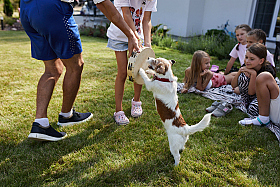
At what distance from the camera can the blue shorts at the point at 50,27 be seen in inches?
81.0

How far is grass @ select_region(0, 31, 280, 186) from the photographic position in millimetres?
1931

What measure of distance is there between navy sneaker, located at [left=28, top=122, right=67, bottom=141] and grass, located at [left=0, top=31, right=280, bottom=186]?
10 centimetres

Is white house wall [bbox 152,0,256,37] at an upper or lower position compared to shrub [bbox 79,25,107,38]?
upper

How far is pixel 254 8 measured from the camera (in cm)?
859

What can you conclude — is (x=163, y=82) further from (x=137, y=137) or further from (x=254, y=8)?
Answer: (x=254, y=8)

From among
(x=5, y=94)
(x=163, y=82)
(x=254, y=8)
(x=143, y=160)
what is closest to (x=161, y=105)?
(x=163, y=82)

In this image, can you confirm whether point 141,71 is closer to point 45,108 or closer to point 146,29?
point 146,29

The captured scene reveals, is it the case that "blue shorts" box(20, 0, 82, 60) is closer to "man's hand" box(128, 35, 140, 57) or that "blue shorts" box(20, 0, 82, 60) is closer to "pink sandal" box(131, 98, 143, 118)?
"man's hand" box(128, 35, 140, 57)

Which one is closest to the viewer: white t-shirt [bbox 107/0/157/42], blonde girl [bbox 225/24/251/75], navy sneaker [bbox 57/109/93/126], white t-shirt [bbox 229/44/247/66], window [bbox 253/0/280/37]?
white t-shirt [bbox 107/0/157/42]

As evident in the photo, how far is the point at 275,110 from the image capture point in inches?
112

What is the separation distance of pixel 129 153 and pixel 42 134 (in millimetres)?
1026

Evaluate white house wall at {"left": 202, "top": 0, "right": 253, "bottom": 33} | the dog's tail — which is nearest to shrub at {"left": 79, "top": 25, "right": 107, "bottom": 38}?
white house wall at {"left": 202, "top": 0, "right": 253, "bottom": 33}

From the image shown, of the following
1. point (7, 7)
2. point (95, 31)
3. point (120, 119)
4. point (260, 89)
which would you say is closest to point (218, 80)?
point (260, 89)

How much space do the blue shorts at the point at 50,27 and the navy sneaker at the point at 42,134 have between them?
2.72ft
